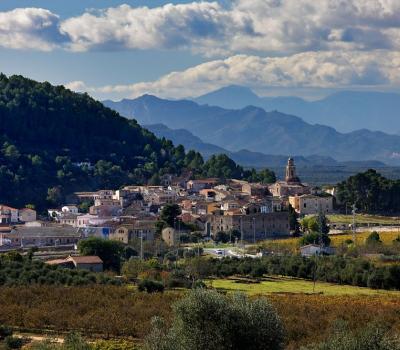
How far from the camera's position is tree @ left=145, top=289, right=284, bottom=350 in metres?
25.4

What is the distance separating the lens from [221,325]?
2591cm

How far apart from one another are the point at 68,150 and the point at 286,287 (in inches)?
2458

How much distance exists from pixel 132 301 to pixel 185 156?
261 feet

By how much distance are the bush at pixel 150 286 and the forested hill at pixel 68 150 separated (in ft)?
159

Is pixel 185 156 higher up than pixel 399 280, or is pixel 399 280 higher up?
pixel 185 156

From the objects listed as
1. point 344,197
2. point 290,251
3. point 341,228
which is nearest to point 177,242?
point 290,251

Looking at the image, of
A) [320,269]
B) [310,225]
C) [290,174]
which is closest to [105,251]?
[320,269]

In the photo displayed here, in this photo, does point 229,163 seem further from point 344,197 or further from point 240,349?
point 240,349

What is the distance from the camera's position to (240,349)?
2602 cm

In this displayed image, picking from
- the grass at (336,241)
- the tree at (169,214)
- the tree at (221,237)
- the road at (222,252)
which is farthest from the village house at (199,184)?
the road at (222,252)

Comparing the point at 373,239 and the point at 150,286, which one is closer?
the point at 150,286

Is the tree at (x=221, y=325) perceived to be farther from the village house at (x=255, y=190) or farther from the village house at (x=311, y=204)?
the village house at (x=255, y=190)

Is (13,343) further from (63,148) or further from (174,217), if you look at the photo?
(63,148)

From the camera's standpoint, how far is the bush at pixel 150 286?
43.2 m
